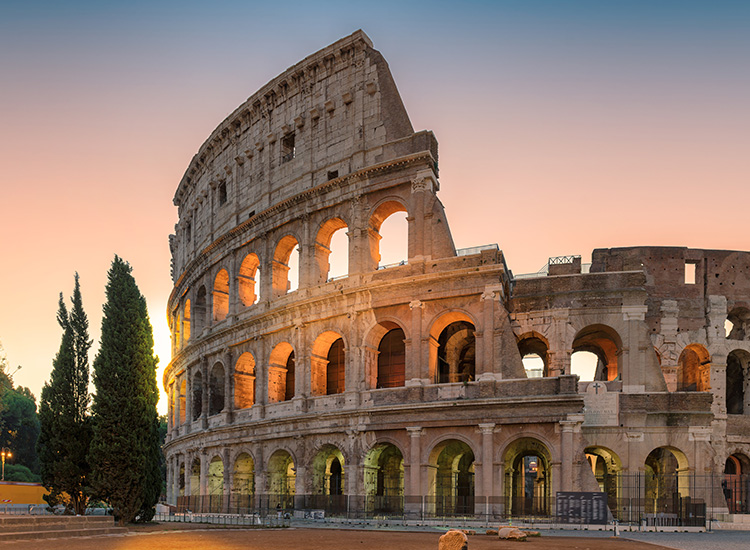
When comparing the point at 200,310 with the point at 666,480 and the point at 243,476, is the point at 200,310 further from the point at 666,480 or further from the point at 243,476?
the point at 666,480

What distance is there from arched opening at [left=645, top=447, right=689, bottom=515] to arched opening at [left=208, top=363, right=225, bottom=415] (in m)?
19.2

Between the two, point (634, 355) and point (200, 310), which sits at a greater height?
point (200, 310)

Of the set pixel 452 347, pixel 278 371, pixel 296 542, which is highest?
pixel 452 347

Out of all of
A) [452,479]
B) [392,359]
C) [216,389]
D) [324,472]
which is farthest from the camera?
[216,389]

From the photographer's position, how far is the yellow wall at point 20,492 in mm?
36438

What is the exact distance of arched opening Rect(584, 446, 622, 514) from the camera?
89.5 feet

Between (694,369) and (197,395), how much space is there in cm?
2355

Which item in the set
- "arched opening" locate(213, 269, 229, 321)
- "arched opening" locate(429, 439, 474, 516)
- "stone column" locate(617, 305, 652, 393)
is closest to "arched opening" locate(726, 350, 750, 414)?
"stone column" locate(617, 305, 652, 393)

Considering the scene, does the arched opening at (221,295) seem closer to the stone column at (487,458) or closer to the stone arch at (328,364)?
the stone arch at (328,364)

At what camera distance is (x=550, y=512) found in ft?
78.3

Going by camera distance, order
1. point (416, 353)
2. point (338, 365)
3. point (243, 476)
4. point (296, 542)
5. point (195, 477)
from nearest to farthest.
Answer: point (296, 542)
point (416, 353)
point (338, 365)
point (243, 476)
point (195, 477)

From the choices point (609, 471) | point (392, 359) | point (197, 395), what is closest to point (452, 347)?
point (392, 359)

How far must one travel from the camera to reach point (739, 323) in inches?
1315

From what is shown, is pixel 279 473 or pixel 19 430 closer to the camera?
pixel 279 473
